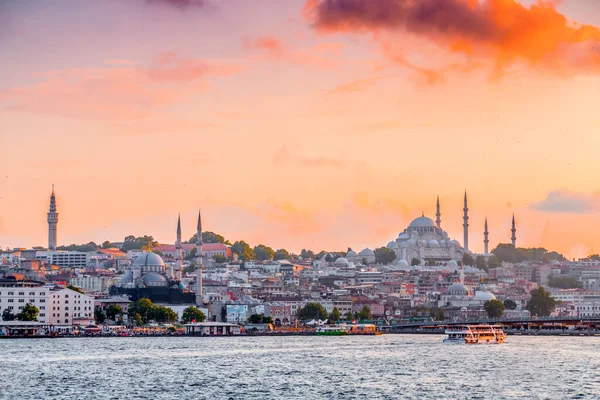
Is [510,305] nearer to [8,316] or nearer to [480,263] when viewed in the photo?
[480,263]

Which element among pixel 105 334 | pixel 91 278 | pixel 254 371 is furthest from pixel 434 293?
pixel 254 371

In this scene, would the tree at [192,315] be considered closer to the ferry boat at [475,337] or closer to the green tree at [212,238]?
the ferry boat at [475,337]

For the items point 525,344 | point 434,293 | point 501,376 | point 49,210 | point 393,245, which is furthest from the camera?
point 393,245

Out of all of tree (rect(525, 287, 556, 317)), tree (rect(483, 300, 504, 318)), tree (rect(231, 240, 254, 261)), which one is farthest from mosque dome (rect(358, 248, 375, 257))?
tree (rect(483, 300, 504, 318))

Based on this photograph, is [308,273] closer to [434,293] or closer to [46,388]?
[434,293]

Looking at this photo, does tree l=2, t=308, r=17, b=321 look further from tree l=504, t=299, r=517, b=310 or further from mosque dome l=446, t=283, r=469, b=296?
tree l=504, t=299, r=517, b=310

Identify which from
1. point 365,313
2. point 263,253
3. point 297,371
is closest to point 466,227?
point 263,253

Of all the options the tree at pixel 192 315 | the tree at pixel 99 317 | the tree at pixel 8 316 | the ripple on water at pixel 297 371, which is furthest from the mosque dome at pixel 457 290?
the ripple on water at pixel 297 371
